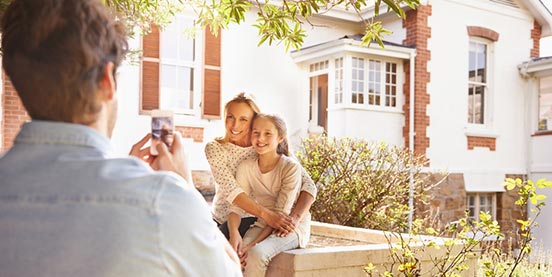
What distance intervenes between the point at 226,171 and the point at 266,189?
302 mm

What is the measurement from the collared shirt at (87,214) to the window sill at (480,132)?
42.6ft

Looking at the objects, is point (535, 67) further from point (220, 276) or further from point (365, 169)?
point (220, 276)

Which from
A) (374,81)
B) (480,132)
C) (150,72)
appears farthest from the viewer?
(480,132)

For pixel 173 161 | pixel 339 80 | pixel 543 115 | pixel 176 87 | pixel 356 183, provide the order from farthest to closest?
1. pixel 543 115
2. pixel 339 80
3. pixel 176 87
4. pixel 356 183
5. pixel 173 161

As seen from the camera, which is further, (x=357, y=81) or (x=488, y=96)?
(x=488, y=96)

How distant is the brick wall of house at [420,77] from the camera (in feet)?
41.2

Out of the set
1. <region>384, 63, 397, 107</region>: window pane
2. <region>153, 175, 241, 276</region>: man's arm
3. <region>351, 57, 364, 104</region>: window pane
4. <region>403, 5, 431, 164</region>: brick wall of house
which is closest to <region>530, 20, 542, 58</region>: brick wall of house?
<region>403, 5, 431, 164</region>: brick wall of house

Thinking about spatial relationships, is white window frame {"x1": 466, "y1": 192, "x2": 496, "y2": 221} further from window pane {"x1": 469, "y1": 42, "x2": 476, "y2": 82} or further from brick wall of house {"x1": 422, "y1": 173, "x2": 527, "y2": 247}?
window pane {"x1": 469, "y1": 42, "x2": 476, "y2": 82}

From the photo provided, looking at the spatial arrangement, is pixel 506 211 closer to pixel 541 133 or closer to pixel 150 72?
pixel 541 133

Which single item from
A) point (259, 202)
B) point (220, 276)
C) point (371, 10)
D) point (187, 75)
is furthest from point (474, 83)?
point (220, 276)

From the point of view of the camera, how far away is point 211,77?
35.7ft

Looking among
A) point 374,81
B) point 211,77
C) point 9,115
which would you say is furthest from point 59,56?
point 374,81

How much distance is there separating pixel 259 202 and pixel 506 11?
38.7ft

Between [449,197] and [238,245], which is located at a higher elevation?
[238,245]
